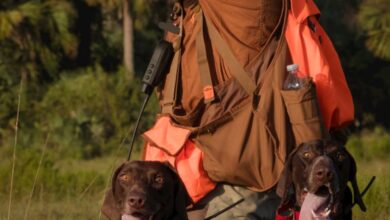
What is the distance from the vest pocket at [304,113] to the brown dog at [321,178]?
10.0 inches

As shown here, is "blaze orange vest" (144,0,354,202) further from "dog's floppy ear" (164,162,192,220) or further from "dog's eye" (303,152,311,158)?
"dog's eye" (303,152,311,158)

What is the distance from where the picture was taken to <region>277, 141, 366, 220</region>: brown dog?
6.65m

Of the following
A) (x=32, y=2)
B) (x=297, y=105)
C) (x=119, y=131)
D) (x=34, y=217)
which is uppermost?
(x=297, y=105)

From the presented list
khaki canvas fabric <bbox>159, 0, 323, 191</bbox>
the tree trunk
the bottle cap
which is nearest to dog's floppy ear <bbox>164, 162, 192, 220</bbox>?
khaki canvas fabric <bbox>159, 0, 323, 191</bbox>

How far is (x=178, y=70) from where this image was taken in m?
Result: 7.64

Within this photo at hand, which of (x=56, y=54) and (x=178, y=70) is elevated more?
(x=178, y=70)

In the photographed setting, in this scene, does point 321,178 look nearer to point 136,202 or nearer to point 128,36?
point 136,202

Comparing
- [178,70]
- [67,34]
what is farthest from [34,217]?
[67,34]

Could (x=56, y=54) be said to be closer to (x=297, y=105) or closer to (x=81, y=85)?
(x=81, y=85)

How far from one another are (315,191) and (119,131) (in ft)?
54.6

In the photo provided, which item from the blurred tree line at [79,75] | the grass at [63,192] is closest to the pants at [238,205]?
the grass at [63,192]

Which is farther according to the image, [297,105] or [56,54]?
[56,54]

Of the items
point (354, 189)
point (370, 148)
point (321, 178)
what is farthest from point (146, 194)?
point (370, 148)

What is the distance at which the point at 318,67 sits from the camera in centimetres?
739
